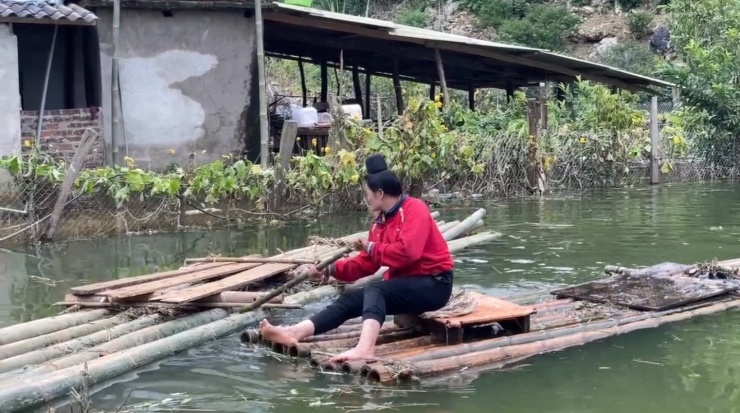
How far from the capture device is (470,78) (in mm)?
21922

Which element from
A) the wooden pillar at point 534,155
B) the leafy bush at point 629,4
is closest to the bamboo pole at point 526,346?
the wooden pillar at point 534,155

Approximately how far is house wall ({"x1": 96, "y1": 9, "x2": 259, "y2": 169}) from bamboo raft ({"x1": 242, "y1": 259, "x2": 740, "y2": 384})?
25.6 feet

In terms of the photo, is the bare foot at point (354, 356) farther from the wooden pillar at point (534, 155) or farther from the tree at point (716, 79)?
the tree at point (716, 79)

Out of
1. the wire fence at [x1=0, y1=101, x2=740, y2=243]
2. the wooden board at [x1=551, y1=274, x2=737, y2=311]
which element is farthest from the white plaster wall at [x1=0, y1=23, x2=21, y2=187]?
the wooden board at [x1=551, y1=274, x2=737, y2=311]

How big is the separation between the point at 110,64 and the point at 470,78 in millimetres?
9929

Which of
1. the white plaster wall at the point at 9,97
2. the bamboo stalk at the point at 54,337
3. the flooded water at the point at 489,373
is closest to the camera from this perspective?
the flooded water at the point at 489,373

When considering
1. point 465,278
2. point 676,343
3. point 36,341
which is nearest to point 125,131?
point 465,278

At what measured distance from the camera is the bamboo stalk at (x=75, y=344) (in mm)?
5730

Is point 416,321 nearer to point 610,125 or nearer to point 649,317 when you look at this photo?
point 649,317

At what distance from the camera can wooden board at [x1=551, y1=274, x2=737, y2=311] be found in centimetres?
762

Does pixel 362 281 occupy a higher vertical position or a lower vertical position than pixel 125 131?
lower

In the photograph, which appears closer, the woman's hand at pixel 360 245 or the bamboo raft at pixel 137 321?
the bamboo raft at pixel 137 321

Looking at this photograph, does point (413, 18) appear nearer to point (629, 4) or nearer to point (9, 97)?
point (629, 4)

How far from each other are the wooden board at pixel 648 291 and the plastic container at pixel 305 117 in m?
9.00
